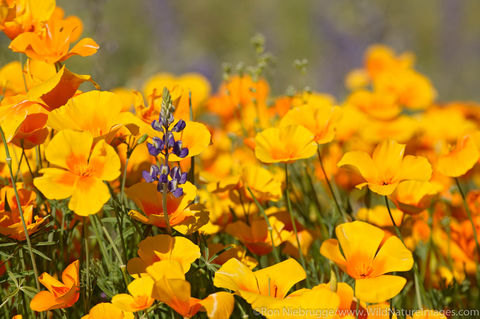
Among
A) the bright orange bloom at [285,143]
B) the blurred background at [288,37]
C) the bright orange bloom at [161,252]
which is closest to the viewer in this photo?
the bright orange bloom at [161,252]

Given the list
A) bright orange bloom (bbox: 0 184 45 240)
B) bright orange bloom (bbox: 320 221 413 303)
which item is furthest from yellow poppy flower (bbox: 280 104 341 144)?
bright orange bloom (bbox: 0 184 45 240)

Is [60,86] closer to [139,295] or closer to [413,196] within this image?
[139,295]

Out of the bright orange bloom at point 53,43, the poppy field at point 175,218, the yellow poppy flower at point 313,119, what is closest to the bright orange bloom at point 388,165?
the poppy field at point 175,218

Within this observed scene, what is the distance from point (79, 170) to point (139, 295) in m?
0.20

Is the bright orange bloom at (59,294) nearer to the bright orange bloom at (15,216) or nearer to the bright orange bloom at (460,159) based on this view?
the bright orange bloom at (15,216)

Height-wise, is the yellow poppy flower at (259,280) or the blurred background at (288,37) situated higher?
the blurred background at (288,37)

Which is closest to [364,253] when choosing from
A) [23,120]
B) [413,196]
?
[413,196]

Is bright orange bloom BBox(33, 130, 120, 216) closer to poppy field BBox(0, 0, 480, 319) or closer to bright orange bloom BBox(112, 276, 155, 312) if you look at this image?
poppy field BBox(0, 0, 480, 319)

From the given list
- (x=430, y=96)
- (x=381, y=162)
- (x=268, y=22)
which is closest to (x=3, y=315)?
(x=381, y=162)

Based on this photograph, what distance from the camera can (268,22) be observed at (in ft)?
21.6

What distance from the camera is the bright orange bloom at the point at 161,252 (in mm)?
771

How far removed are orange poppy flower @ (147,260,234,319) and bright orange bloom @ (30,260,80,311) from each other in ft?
0.42

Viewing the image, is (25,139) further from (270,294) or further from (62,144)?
(270,294)

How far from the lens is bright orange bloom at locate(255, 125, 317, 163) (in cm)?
94
